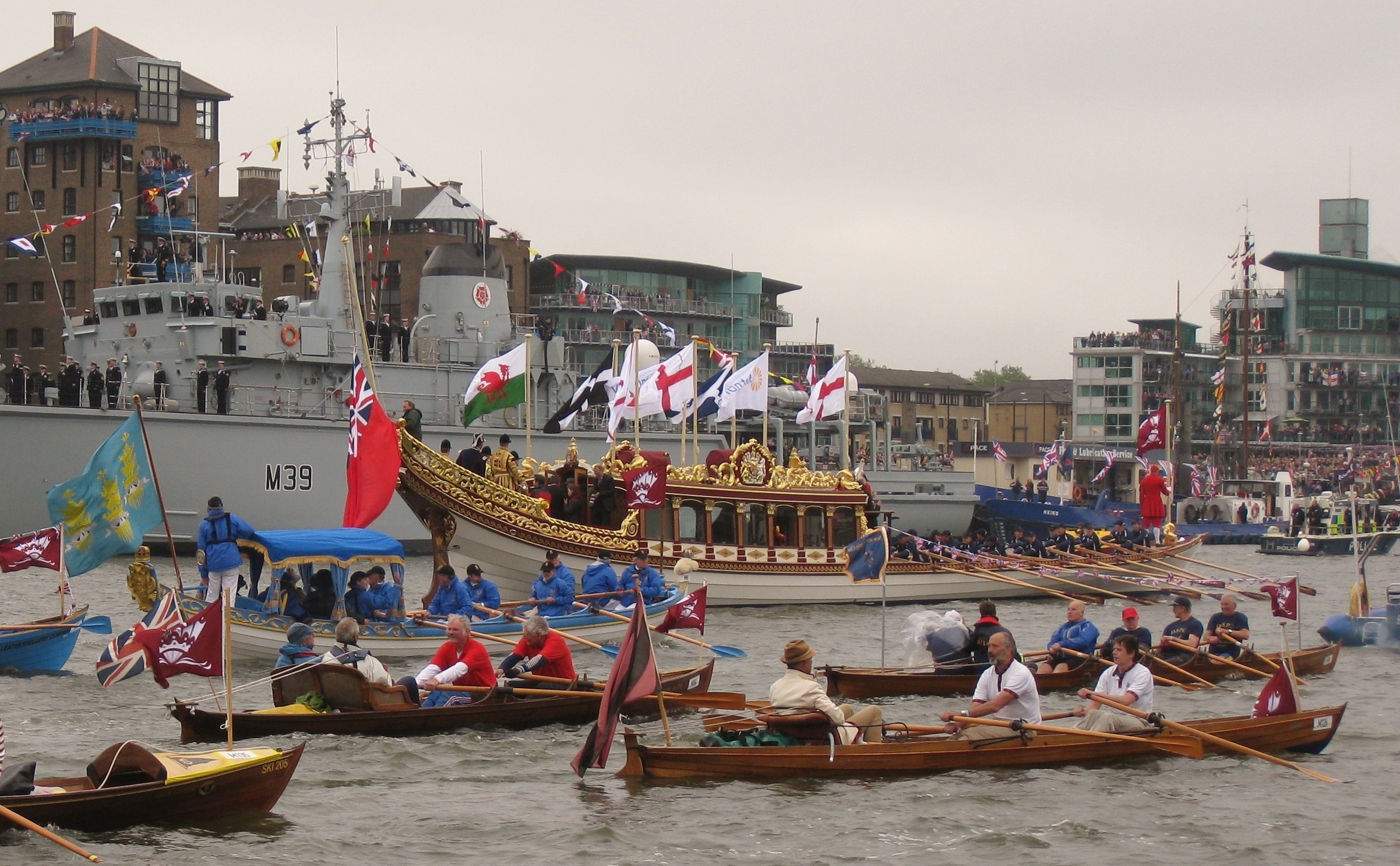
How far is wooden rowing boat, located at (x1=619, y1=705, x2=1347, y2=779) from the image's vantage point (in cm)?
1736

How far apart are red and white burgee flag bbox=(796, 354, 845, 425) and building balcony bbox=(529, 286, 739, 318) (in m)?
48.2

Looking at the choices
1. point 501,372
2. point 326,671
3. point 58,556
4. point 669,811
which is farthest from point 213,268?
point 669,811

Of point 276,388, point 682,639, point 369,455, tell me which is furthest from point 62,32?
point 682,639

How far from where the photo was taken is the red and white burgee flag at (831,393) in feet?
140

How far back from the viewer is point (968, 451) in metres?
121

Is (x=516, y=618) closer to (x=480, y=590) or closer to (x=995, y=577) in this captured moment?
(x=480, y=590)

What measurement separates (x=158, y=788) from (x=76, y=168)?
69456mm

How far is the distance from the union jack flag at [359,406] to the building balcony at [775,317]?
85131 mm

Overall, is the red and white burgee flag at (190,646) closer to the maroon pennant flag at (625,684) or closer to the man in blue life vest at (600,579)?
the maroon pennant flag at (625,684)

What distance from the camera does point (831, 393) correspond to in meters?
42.8

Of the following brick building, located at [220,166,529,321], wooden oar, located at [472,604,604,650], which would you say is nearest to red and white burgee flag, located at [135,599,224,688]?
wooden oar, located at [472,604,604,650]

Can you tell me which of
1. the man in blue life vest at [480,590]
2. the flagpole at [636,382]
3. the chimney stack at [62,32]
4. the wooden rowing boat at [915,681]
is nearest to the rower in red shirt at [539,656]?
the wooden rowing boat at [915,681]

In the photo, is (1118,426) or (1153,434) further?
(1118,426)

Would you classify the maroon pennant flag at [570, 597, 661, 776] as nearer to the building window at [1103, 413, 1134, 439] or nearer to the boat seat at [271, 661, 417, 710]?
the boat seat at [271, 661, 417, 710]
